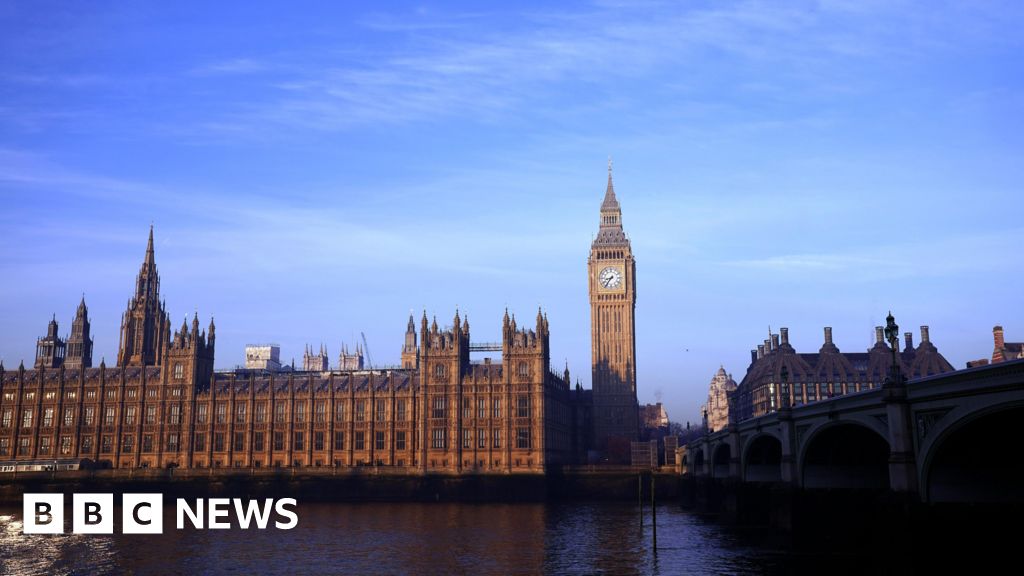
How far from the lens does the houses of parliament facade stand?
6166 inches

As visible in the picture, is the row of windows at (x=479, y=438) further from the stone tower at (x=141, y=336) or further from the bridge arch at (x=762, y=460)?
the stone tower at (x=141, y=336)

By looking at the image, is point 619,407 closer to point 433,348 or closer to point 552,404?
point 552,404

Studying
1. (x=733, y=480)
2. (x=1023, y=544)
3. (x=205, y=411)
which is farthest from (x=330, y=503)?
(x=1023, y=544)

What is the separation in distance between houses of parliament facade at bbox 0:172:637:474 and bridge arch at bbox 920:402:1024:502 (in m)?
100

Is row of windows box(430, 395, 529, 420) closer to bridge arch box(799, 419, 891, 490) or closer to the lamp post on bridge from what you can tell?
bridge arch box(799, 419, 891, 490)

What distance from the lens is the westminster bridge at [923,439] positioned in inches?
1845

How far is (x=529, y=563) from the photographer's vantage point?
70.0 m

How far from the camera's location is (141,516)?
119312 millimetres

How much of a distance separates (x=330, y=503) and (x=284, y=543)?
194ft

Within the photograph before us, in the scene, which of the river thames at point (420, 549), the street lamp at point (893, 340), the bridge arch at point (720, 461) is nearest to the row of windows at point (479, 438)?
the bridge arch at point (720, 461)

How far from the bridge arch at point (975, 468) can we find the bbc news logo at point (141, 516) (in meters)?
56.4

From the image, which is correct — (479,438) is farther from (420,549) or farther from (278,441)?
(420,549)

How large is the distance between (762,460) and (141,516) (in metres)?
77.3

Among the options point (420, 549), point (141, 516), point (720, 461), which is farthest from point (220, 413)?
point (420, 549)
